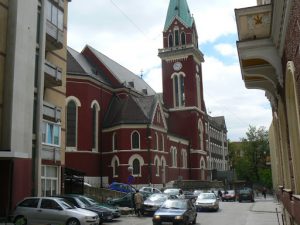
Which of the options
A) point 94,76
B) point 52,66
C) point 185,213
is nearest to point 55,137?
point 52,66

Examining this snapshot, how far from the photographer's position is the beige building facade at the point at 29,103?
22.2m

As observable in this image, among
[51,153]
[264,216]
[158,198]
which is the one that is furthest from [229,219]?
[51,153]

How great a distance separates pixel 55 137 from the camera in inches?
1117

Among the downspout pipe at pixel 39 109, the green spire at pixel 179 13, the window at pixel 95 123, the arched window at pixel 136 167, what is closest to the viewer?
the downspout pipe at pixel 39 109

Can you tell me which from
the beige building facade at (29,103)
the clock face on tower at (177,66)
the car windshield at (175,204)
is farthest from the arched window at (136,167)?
the car windshield at (175,204)

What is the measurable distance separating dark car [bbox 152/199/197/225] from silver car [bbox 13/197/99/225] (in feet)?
10.1

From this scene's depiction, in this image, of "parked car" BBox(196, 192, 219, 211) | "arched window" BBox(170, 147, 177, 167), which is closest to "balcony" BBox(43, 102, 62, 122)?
"parked car" BBox(196, 192, 219, 211)

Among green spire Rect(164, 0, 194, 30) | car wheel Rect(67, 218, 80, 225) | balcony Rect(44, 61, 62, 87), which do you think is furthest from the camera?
green spire Rect(164, 0, 194, 30)

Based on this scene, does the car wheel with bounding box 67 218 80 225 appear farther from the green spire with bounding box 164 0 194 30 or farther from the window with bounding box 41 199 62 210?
the green spire with bounding box 164 0 194 30

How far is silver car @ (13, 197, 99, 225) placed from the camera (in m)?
19.0

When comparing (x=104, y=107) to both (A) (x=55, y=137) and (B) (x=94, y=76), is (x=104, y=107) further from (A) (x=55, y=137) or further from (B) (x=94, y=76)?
(A) (x=55, y=137)

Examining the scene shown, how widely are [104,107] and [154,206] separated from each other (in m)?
29.8

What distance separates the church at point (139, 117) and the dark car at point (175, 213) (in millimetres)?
20786

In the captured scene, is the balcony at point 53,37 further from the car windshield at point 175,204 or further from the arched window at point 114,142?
the arched window at point 114,142
